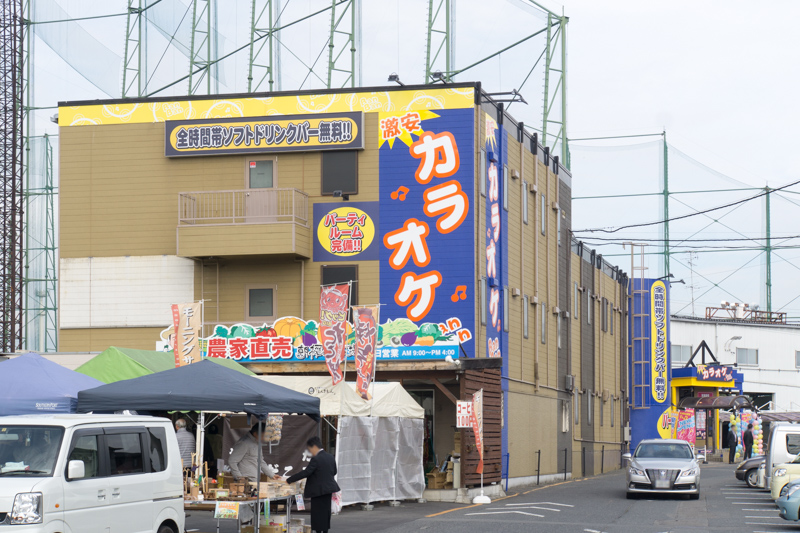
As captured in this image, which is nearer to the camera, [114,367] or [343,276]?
[114,367]

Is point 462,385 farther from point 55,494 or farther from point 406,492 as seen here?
point 55,494

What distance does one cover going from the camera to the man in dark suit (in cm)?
1470

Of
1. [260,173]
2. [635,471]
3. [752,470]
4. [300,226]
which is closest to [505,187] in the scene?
[300,226]

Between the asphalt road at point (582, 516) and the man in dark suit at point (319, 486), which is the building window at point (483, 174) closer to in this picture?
the asphalt road at point (582, 516)

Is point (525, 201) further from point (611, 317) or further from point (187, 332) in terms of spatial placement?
point (611, 317)

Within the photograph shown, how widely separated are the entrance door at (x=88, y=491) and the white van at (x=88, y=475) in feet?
0.04

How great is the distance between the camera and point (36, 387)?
1680 centimetres

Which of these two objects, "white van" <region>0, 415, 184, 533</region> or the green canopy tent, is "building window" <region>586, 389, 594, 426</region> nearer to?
the green canopy tent

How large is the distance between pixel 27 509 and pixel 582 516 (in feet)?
43.1

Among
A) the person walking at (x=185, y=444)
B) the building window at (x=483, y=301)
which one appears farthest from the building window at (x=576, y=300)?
the person walking at (x=185, y=444)

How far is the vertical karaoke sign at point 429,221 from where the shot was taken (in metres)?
28.2

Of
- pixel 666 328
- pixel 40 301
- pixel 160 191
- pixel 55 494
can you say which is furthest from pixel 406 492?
pixel 666 328

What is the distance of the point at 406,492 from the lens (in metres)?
24.4

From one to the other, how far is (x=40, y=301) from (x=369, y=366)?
1154 inches
